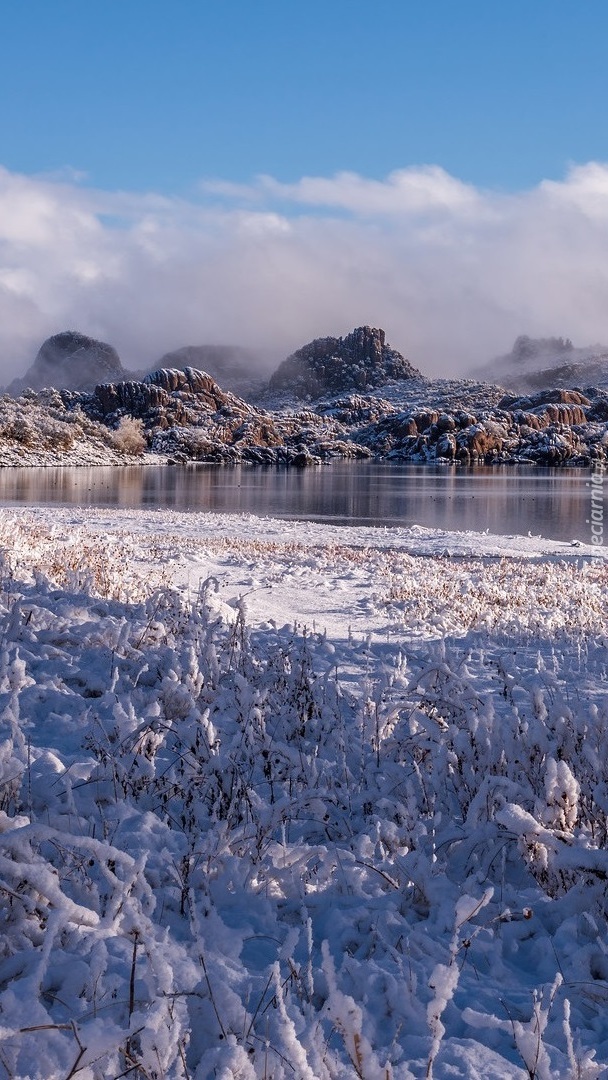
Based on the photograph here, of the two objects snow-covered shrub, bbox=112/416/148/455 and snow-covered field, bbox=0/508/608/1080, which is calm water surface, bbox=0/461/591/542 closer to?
snow-covered field, bbox=0/508/608/1080

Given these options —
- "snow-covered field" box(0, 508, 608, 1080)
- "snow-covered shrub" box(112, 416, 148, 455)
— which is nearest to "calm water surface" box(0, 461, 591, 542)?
"snow-covered field" box(0, 508, 608, 1080)

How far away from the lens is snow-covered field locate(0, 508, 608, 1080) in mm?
2209

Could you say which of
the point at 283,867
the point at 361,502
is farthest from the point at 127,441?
the point at 283,867

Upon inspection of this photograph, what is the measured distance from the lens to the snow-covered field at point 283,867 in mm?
2209

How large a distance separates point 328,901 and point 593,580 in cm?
1730

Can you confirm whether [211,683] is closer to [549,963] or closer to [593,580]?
[549,963]

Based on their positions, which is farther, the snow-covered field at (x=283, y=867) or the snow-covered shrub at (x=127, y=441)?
the snow-covered shrub at (x=127, y=441)

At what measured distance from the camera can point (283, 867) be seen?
336cm

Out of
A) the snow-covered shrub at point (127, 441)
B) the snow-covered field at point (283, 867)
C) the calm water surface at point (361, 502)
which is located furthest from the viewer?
the snow-covered shrub at point (127, 441)

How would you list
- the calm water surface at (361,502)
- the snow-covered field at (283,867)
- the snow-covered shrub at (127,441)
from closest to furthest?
the snow-covered field at (283,867), the calm water surface at (361,502), the snow-covered shrub at (127,441)

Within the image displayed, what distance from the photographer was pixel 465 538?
34.1m

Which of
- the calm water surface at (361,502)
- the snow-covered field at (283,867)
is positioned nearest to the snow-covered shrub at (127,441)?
the calm water surface at (361,502)

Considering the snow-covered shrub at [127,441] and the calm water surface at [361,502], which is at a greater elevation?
the snow-covered shrub at [127,441]

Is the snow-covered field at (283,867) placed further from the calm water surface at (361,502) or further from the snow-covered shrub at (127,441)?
the snow-covered shrub at (127,441)
